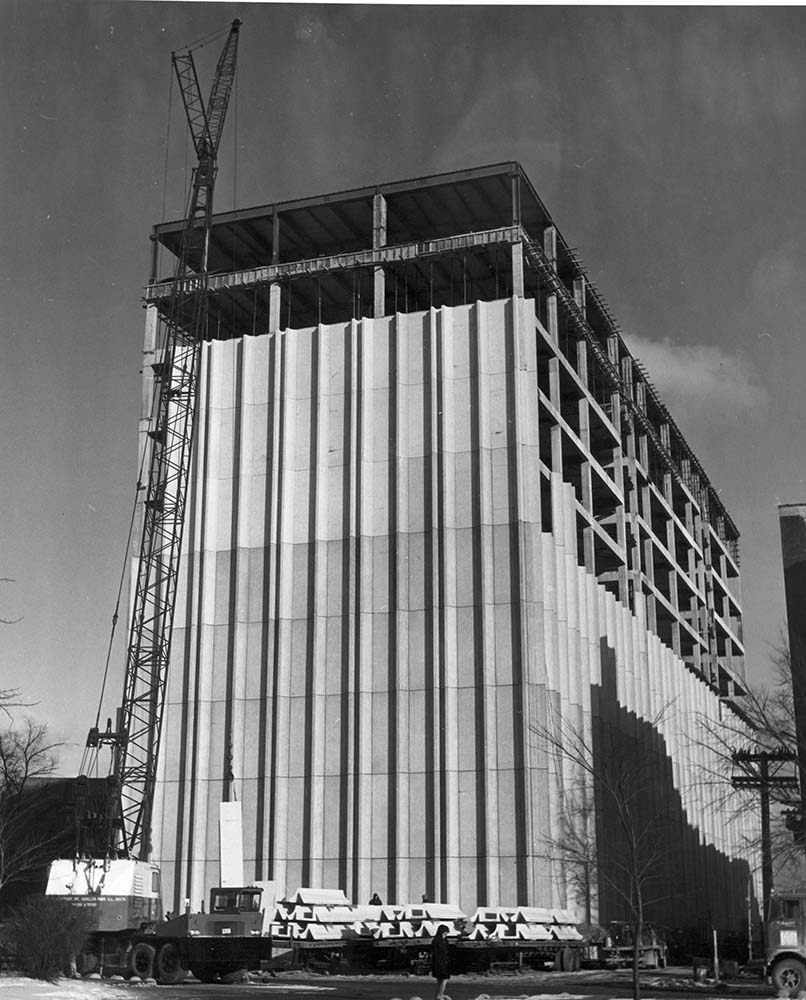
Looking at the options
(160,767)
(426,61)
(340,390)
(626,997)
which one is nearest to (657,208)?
(426,61)

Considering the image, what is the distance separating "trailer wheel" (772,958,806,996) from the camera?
3481 centimetres

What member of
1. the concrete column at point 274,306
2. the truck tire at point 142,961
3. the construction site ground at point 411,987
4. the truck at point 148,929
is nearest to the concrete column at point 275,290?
the concrete column at point 274,306

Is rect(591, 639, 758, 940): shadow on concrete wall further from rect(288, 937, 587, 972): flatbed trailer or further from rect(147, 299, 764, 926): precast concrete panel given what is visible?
rect(288, 937, 587, 972): flatbed trailer

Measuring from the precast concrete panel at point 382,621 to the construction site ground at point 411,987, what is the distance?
39.4ft

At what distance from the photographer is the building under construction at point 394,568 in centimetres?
5822

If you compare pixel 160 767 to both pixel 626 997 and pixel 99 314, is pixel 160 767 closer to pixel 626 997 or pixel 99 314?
pixel 99 314

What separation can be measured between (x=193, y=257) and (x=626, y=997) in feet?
152

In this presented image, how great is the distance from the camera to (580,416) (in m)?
73.5

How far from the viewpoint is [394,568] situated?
61375 mm

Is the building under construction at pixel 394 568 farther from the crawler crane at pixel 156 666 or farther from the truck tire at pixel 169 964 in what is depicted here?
the truck tire at pixel 169 964

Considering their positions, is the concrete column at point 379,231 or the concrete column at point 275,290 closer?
the concrete column at point 379,231

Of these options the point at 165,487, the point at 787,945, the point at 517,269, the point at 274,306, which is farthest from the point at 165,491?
the point at 787,945

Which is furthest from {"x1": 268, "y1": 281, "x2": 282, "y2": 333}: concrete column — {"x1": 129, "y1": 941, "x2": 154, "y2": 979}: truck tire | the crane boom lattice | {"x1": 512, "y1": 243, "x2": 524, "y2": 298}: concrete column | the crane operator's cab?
{"x1": 129, "y1": 941, "x2": 154, "y2": 979}: truck tire

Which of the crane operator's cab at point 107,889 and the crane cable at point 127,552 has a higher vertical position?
the crane cable at point 127,552
